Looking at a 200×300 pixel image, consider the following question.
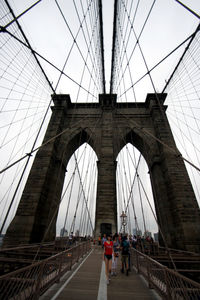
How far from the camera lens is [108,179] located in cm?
1348

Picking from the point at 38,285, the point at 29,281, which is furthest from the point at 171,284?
the point at 29,281

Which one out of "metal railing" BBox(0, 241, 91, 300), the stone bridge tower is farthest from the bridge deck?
the stone bridge tower

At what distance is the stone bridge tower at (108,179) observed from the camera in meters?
10.9

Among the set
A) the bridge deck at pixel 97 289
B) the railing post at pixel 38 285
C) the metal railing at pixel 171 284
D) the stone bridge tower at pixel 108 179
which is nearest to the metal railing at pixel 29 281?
the railing post at pixel 38 285

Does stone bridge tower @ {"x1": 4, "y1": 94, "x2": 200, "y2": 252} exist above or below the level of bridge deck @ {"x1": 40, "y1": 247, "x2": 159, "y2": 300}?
above

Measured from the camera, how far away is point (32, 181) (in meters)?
13.0

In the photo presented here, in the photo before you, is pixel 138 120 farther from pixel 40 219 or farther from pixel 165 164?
pixel 40 219

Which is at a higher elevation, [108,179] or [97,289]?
[108,179]

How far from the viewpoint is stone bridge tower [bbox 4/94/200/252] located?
1086 centimetres

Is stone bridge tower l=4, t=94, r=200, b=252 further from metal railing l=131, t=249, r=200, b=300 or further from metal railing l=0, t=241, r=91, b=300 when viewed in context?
metal railing l=131, t=249, r=200, b=300

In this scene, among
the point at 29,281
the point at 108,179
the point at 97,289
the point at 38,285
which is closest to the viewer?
the point at 29,281

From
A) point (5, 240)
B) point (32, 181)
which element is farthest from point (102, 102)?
point (5, 240)

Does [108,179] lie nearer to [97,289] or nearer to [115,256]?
[115,256]

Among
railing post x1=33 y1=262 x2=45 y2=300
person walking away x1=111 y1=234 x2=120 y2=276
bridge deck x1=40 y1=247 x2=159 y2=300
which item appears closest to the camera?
railing post x1=33 y1=262 x2=45 y2=300
